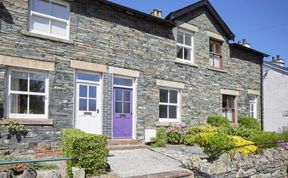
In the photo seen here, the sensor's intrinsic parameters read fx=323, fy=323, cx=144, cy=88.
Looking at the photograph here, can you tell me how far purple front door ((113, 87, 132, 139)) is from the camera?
1344cm

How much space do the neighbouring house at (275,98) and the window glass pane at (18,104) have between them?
19006 mm

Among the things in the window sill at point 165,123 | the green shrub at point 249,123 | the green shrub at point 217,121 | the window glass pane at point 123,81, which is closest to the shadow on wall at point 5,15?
the window glass pane at point 123,81

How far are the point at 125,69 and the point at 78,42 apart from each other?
2.39 metres

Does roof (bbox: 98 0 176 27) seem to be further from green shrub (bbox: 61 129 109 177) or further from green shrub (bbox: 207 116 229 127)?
green shrub (bbox: 61 129 109 177)

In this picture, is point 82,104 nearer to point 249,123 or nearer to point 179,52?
point 179,52

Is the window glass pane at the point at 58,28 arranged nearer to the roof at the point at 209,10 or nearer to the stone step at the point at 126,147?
the stone step at the point at 126,147

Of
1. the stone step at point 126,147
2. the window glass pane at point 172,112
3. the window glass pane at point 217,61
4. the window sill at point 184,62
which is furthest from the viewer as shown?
the window glass pane at point 217,61

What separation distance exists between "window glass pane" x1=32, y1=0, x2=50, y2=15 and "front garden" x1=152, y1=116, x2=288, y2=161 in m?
6.84

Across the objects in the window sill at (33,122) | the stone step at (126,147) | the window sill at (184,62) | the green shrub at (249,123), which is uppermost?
the window sill at (184,62)

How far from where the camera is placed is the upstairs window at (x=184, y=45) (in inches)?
656

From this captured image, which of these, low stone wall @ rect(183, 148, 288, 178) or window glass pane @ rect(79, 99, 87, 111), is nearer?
low stone wall @ rect(183, 148, 288, 178)

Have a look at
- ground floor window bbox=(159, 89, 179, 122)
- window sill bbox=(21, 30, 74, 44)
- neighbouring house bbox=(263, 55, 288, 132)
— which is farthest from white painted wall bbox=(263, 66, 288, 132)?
window sill bbox=(21, 30, 74, 44)

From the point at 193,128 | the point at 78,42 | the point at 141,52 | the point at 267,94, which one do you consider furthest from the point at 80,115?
the point at 267,94

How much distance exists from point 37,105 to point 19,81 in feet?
3.42
